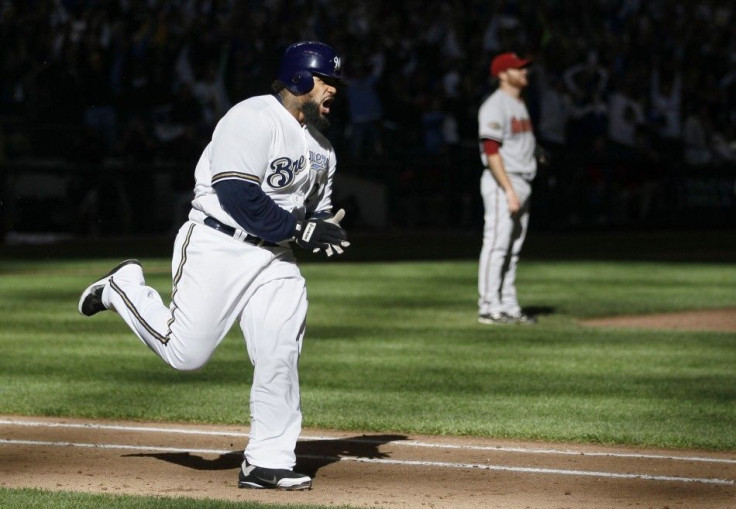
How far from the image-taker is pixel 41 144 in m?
21.9

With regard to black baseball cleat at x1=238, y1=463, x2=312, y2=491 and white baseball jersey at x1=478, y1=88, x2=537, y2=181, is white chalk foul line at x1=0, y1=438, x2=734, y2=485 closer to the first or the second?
black baseball cleat at x1=238, y1=463, x2=312, y2=491

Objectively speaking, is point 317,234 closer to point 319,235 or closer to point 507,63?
point 319,235

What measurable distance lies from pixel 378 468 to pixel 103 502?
1414 millimetres

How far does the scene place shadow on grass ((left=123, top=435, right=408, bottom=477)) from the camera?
6.43 metres

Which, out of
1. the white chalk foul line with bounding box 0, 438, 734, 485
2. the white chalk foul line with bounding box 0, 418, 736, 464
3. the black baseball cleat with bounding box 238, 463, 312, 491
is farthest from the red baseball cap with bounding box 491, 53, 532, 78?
the black baseball cleat with bounding box 238, 463, 312, 491

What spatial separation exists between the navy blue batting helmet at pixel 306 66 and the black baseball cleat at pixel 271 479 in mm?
1594

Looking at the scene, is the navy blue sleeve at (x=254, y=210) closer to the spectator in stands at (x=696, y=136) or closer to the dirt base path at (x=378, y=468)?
the dirt base path at (x=378, y=468)

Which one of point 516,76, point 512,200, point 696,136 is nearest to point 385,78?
point 696,136

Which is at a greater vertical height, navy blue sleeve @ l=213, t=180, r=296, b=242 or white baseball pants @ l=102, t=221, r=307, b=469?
navy blue sleeve @ l=213, t=180, r=296, b=242

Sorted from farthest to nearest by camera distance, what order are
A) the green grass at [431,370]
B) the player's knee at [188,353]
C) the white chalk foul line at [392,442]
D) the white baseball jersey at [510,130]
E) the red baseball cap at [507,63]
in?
the red baseball cap at [507,63] < the white baseball jersey at [510,130] < the green grass at [431,370] < the white chalk foul line at [392,442] < the player's knee at [188,353]

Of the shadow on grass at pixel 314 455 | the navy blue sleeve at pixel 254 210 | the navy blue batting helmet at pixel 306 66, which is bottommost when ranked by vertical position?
the shadow on grass at pixel 314 455

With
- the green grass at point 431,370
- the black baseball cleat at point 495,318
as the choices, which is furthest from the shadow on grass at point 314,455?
the black baseball cleat at point 495,318

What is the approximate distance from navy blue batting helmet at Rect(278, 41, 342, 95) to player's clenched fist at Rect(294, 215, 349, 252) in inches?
22.3

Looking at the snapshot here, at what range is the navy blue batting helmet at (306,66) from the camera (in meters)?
5.78
